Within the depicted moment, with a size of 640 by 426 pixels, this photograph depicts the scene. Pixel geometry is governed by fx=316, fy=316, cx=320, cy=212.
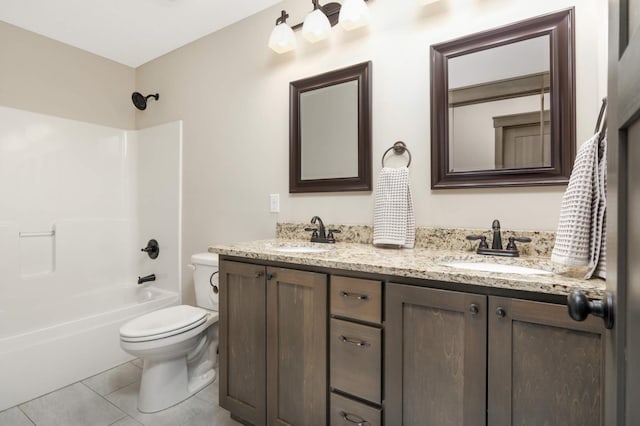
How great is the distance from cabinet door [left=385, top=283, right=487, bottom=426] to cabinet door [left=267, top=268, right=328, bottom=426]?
27 cm

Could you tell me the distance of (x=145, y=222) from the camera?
2.80 m

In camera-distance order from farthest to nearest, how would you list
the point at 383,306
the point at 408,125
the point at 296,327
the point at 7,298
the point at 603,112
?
the point at 7,298 → the point at 408,125 → the point at 296,327 → the point at 383,306 → the point at 603,112

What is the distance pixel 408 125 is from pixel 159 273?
2299mm

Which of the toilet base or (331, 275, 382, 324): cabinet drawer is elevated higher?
(331, 275, 382, 324): cabinet drawer

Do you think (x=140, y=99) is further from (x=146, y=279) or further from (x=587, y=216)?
(x=587, y=216)

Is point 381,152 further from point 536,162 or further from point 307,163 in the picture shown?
point 536,162

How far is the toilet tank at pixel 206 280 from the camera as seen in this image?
2.06m

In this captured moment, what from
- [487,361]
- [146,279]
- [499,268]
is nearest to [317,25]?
[499,268]

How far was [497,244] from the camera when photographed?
1.31 metres

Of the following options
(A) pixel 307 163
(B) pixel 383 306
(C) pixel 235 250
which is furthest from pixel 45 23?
(B) pixel 383 306

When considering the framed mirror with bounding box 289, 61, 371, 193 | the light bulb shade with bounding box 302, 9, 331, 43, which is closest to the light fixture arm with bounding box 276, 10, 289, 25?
the light bulb shade with bounding box 302, 9, 331, 43

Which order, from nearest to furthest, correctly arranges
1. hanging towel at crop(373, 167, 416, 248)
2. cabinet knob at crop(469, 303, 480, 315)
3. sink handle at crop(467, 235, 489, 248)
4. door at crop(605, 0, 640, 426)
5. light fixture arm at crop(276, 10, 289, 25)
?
door at crop(605, 0, 640, 426) < cabinet knob at crop(469, 303, 480, 315) < sink handle at crop(467, 235, 489, 248) < hanging towel at crop(373, 167, 416, 248) < light fixture arm at crop(276, 10, 289, 25)

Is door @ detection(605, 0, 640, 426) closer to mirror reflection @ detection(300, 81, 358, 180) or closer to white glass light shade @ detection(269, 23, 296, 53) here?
mirror reflection @ detection(300, 81, 358, 180)

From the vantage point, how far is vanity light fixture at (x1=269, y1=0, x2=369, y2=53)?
163cm
